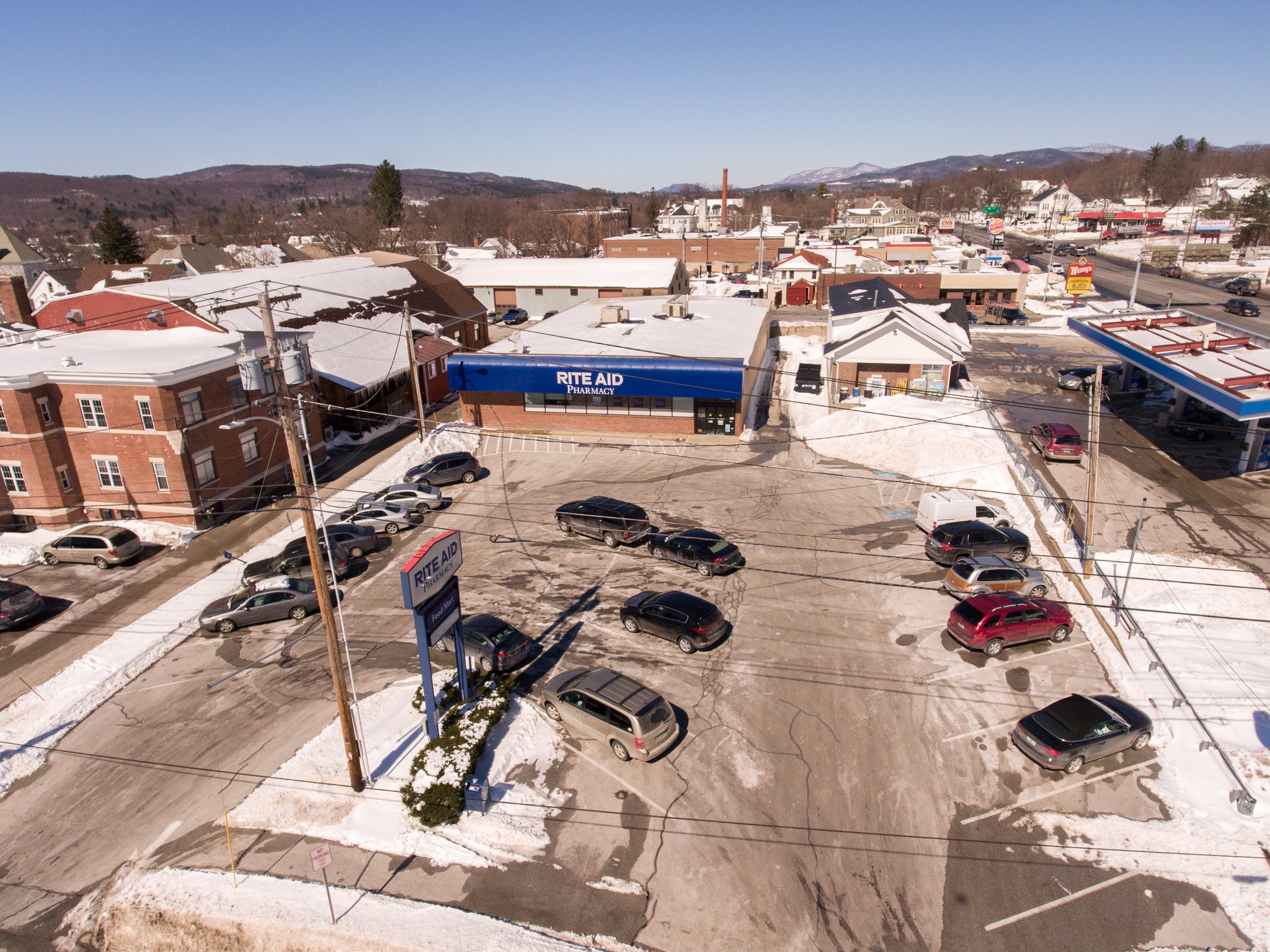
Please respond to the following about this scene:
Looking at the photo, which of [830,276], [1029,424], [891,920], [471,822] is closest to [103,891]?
[471,822]

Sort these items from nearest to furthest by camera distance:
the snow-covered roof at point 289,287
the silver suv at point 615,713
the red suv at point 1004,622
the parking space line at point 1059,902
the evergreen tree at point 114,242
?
the parking space line at point 1059,902
the silver suv at point 615,713
the red suv at point 1004,622
the snow-covered roof at point 289,287
the evergreen tree at point 114,242

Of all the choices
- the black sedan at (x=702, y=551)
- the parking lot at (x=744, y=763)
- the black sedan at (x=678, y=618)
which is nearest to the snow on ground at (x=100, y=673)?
the parking lot at (x=744, y=763)

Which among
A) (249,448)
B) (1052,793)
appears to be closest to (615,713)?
(1052,793)

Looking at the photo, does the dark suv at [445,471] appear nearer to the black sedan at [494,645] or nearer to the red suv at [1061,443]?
the black sedan at [494,645]

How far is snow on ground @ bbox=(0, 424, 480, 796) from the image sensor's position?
17547 mm

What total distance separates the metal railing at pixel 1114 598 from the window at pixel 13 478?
40.0 meters

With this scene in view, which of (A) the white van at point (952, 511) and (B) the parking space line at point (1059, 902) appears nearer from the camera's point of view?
(B) the parking space line at point (1059, 902)

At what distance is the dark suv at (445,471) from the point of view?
3186 centimetres

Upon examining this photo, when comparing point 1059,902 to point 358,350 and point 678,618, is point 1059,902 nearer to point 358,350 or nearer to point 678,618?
point 678,618

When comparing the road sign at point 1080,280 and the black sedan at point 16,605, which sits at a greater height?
the road sign at point 1080,280

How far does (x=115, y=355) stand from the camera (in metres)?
31.1

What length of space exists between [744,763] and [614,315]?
33.5m

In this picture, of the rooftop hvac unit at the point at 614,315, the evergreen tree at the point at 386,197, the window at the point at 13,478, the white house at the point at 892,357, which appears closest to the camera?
the window at the point at 13,478

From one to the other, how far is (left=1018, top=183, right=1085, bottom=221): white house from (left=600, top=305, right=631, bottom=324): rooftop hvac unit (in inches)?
5730
